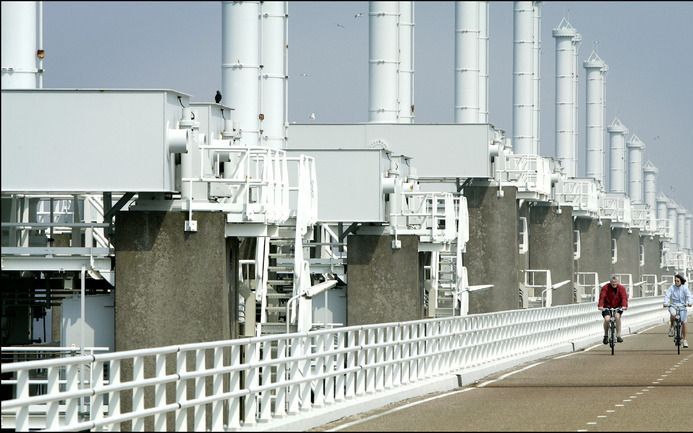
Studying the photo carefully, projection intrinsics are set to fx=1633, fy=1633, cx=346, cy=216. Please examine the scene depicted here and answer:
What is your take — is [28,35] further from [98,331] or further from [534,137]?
[534,137]

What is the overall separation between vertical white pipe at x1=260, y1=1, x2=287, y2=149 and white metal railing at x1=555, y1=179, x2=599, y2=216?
173 ft

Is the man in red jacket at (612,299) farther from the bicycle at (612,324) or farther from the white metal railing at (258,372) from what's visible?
the white metal railing at (258,372)

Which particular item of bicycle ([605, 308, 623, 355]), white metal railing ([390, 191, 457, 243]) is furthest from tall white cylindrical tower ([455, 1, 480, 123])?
bicycle ([605, 308, 623, 355])

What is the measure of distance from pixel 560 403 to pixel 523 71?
210ft

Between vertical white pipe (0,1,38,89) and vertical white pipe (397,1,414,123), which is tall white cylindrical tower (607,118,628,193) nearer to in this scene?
vertical white pipe (397,1,414,123)

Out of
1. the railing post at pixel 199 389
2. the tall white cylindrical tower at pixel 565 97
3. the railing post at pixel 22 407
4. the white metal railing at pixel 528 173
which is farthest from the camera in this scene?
the tall white cylindrical tower at pixel 565 97

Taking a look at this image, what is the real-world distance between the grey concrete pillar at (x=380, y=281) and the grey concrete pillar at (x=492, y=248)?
641 inches

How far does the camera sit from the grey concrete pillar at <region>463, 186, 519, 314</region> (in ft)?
205

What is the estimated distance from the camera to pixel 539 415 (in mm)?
20922

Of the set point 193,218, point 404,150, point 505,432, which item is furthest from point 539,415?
point 404,150

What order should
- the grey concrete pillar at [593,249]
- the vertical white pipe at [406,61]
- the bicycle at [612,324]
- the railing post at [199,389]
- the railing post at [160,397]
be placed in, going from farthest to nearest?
the grey concrete pillar at [593,249] → the vertical white pipe at [406,61] → the bicycle at [612,324] → the railing post at [199,389] → the railing post at [160,397]

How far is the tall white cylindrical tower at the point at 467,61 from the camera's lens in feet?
226

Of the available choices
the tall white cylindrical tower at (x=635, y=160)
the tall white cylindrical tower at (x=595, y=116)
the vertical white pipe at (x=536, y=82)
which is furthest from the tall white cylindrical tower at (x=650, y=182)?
the vertical white pipe at (x=536, y=82)

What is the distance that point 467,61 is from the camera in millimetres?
69188
